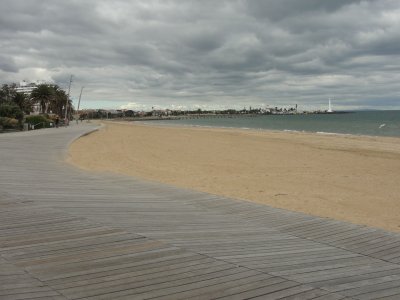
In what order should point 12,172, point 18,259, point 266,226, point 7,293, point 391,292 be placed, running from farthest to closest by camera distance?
point 12,172, point 266,226, point 18,259, point 391,292, point 7,293

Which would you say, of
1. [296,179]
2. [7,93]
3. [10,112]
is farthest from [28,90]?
[296,179]

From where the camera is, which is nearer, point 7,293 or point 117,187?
point 7,293

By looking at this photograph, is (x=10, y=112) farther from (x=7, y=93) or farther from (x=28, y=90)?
(x=28, y=90)

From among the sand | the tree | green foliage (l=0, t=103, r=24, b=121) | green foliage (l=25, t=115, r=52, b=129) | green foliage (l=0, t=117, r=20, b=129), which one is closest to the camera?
the sand

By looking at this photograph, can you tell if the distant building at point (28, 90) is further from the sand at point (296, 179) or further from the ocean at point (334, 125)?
the sand at point (296, 179)

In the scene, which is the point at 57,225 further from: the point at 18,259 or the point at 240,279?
the point at 240,279

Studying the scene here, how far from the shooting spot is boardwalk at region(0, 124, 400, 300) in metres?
3.36

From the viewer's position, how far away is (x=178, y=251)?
4.32 meters

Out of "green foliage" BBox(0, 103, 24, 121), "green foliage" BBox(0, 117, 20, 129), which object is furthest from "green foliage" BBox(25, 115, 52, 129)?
"green foliage" BBox(0, 117, 20, 129)

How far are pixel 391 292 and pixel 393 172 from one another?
13.1 meters

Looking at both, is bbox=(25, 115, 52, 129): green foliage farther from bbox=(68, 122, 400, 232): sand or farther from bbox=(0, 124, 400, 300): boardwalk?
bbox=(0, 124, 400, 300): boardwalk

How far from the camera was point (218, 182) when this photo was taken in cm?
1186

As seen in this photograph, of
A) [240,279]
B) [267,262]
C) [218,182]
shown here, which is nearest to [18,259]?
[240,279]

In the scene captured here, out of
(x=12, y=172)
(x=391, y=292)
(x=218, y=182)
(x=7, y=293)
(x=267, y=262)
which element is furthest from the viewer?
(x=218, y=182)
